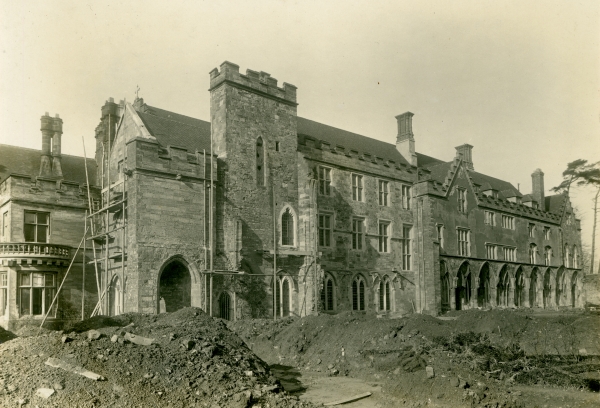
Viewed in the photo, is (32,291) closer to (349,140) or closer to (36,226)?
(36,226)

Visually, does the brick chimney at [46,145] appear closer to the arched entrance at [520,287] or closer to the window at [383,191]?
the window at [383,191]

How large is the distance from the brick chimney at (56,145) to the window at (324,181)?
50.0ft

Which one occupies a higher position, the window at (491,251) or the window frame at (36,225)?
the window frame at (36,225)

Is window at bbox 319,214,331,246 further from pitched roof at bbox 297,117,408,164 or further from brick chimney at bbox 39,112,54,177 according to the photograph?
brick chimney at bbox 39,112,54,177

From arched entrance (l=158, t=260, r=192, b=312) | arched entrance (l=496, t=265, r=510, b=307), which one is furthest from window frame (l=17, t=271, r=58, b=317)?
arched entrance (l=496, t=265, r=510, b=307)

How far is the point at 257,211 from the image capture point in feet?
86.8

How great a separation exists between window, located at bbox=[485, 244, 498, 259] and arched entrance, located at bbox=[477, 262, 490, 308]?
1287mm

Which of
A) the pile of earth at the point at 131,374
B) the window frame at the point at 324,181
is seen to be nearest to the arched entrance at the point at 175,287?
the window frame at the point at 324,181

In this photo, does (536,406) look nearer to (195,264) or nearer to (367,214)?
(195,264)

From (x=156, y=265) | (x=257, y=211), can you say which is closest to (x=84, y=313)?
(x=156, y=265)

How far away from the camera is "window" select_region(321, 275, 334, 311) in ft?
96.3

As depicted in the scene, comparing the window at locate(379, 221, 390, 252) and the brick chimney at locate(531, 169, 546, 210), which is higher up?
the brick chimney at locate(531, 169, 546, 210)

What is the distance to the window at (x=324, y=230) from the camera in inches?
1175

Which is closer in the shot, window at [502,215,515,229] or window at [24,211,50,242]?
window at [24,211,50,242]
